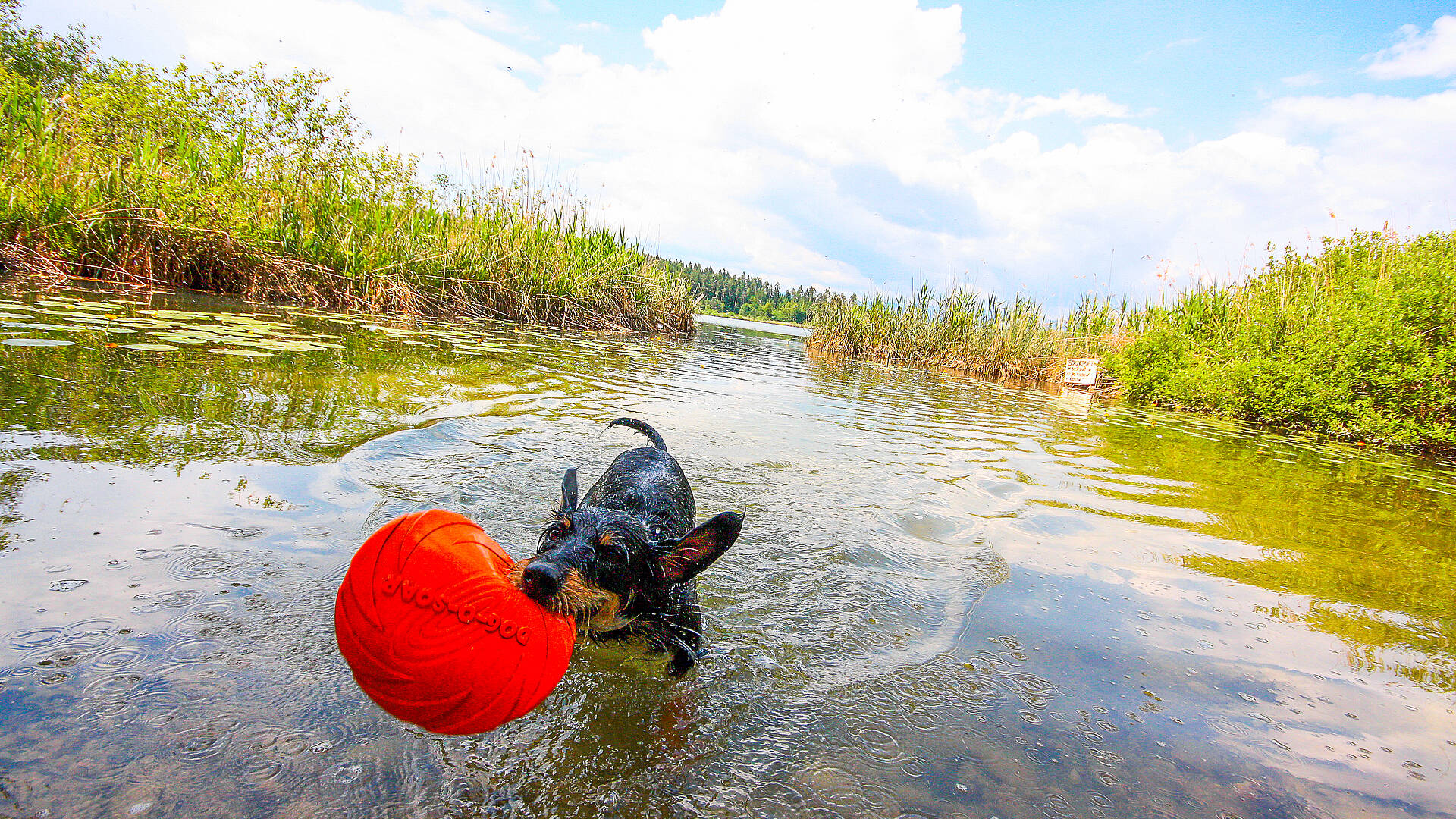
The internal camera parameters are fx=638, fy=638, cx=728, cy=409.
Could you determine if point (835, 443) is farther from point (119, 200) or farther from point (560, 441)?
point (119, 200)

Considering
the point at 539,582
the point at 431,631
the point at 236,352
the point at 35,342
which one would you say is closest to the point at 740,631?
the point at 539,582

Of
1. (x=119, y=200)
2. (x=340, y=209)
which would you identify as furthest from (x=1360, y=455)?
(x=119, y=200)

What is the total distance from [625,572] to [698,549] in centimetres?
29

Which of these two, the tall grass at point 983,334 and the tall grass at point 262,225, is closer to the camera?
the tall grass at point 262,225

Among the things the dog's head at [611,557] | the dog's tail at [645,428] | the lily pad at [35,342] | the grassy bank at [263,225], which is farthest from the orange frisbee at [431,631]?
the grassy bank at [263,225]

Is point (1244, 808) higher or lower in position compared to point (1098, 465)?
lower

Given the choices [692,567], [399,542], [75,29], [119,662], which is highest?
[75,29]

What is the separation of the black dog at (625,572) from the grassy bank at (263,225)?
481 inches

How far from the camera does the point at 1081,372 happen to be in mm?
18125

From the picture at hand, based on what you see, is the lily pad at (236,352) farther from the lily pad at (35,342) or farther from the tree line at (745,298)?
the tree line at (745,298)

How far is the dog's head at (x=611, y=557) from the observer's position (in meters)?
2.04

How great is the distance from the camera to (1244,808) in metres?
1.91

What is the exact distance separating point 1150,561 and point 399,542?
14.0 ft

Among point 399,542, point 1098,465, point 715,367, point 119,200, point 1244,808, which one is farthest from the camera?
point 715,367
